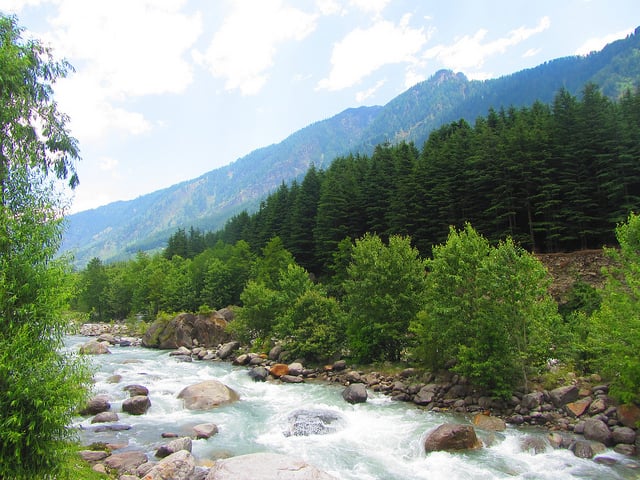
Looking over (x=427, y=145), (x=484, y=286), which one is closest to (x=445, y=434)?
(x=484, y=286)

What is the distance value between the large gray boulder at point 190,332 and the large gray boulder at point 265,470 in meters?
39.7

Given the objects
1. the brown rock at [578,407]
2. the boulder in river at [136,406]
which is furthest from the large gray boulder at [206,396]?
the brown rock at [578,407]

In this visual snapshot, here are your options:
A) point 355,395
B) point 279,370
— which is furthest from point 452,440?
point 279,370

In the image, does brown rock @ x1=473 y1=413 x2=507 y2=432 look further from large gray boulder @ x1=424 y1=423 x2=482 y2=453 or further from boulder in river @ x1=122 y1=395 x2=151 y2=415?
boulder in river @ x1=122 y1=395 x2=151 y2=415

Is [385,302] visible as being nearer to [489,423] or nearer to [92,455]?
[489,423]

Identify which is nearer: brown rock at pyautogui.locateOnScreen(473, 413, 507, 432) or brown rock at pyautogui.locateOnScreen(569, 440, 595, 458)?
brown rock at pyautogui.locateOnScreen(569, 440, 595, 458)

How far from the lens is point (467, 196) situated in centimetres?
5566

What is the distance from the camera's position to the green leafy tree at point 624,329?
2030 cm

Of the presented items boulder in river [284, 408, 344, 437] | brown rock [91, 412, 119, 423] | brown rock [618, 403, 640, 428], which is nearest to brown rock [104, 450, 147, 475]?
brown rock [91, 412, 119, 423]

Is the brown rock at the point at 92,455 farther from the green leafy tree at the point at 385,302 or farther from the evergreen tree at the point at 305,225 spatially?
the evergreen tree at the point at 305,225

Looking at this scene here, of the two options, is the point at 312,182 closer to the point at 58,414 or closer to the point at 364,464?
the point at 364,464

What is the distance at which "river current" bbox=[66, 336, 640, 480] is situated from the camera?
57.9 ft

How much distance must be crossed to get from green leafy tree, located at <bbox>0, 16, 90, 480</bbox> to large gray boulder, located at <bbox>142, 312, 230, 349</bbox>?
41567 millimetres

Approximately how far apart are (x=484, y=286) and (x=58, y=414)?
22.7 meters
